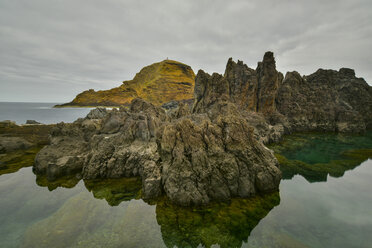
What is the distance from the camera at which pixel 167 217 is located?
10.2 m

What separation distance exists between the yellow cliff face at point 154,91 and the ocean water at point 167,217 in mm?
102013

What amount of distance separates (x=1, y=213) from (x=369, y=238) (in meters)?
23.6

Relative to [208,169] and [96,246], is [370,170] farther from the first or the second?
[96,246]

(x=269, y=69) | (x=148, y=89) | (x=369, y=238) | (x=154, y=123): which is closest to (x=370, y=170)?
(x=369, y=238)

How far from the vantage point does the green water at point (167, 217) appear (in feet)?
28.8

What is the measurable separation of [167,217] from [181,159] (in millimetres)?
4011

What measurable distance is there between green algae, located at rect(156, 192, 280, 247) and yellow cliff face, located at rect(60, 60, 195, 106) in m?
106

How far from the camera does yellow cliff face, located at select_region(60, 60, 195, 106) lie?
4651 inches

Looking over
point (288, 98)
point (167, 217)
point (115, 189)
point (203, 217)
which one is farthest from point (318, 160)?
point (288, 98)

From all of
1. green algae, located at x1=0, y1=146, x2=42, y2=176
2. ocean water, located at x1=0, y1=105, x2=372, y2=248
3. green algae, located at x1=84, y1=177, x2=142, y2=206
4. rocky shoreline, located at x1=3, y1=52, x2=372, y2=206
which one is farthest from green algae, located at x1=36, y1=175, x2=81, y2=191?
green algae, located at x1=0, y1=146, x2=42, y2=176

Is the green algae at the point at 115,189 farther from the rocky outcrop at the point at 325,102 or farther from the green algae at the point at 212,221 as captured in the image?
the rocky outcrop at the point at 325,102

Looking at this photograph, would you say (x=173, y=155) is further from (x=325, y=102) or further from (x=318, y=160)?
(x=325, y=102)

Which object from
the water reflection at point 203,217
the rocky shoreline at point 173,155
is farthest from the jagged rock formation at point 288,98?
the water reflection at point 203,217

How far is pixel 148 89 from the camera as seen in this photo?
4749 inches
